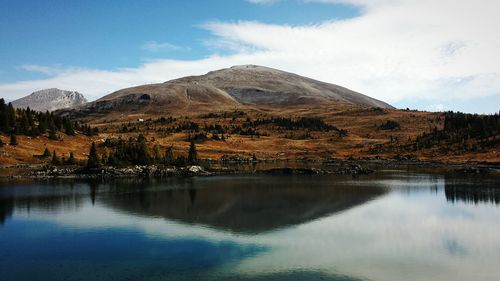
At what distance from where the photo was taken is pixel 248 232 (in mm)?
51750

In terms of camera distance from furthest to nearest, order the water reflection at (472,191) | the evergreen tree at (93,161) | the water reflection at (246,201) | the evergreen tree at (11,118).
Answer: the evergreen tree at (11,118) < the evergreen tree at (93,161) < the water reflection at (472,191) < the water reflection at (246,201)

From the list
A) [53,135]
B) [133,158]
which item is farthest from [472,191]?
[53,135]

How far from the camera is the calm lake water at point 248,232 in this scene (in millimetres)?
38062

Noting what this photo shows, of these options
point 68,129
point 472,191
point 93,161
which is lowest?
point 472,191

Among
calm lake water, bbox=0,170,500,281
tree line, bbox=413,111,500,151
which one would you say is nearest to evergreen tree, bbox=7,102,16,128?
calm lake water, bbox=0,170,500,281

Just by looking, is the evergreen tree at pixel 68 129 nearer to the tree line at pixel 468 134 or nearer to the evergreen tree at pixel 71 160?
the evergreen tree at pixel 71 160

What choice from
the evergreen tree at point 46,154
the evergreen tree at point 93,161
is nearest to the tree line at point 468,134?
the evergreen tree at point 93,161

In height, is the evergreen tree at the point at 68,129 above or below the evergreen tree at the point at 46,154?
above

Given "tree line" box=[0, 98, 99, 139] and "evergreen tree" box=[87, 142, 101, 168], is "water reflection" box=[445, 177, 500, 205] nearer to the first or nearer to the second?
"evergreen tree" box=[87, 142, 101, 168]

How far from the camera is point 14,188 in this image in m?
88.6

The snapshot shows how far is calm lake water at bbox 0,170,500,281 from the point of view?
38.1 meters

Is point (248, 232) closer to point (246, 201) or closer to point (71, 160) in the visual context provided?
point (246, 201)

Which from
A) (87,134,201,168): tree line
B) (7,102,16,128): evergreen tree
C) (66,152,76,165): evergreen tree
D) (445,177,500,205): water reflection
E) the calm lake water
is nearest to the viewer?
the calm lake water

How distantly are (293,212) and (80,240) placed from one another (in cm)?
2927
